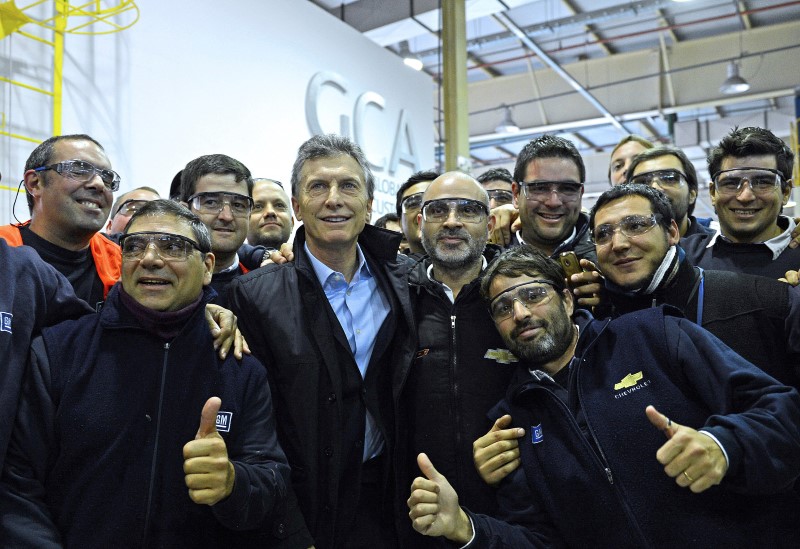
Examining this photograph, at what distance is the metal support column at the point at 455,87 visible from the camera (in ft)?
26.4

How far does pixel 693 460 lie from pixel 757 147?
5.32ft

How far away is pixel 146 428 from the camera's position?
2.01 m

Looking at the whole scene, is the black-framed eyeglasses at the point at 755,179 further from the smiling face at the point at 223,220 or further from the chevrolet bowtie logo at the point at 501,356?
the smiling face at the point at 223,220

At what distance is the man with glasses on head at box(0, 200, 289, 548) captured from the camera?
189 cm

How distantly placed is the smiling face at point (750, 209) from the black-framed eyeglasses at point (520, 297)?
97 centimetres

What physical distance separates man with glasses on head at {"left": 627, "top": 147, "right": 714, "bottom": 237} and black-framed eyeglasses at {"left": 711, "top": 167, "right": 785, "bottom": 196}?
40cm

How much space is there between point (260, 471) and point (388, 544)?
674mm

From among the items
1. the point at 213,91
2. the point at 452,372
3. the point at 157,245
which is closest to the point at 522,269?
the point at 452,372

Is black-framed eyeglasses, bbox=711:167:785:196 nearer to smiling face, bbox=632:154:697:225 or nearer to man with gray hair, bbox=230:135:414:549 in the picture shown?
smiling face, bbox=632:154:697:225

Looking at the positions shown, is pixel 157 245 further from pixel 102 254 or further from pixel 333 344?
pixel 102 254

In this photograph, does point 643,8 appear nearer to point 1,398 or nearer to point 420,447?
point 420,447

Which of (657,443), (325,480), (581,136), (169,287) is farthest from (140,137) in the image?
(581,136)

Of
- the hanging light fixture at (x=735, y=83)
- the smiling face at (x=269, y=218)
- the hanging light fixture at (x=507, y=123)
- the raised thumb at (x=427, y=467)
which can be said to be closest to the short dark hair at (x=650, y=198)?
the raised thumb at (x=427, y=467)

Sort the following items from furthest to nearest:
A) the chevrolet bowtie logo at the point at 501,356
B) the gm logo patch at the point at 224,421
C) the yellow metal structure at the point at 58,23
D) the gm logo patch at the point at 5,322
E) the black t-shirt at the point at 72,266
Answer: the yellow metal structure at the point at 58,23, the black t-shirt at the point at 72,266, the chevrolet bowtie logo at the point at 501,356, the gm logo patch at the point at 224,421, the gm logo patch at the point at 5,322
